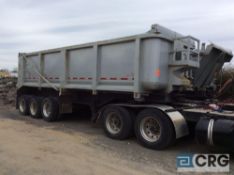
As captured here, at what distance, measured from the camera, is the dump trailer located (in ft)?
21.1

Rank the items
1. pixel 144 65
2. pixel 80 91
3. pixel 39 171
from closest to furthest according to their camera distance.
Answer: pixel 39 171
pixel 144 65
pixel 80 91

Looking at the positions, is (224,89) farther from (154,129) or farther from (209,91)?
(154,129)

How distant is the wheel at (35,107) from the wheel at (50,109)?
0.42 m

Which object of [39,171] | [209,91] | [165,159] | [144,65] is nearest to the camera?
[39,171]

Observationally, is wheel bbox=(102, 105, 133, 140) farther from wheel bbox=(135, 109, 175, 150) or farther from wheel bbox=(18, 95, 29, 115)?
wheel bbox=(18, 95, 29, 115)

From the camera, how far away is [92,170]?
5090 millimetres

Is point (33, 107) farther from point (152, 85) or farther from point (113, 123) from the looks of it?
point (152, 85)

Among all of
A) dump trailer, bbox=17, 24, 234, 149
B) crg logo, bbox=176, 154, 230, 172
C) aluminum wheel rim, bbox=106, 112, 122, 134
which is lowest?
crg logo, bbox=176, 154, 230, 172

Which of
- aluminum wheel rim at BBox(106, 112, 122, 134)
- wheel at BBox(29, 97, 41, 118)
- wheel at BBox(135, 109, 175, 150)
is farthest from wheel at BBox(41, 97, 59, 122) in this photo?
wheel at BBox(135, 109, 175, 150)

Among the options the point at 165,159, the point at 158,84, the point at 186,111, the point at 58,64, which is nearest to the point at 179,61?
the point at 158,84

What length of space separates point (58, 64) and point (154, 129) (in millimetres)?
4835

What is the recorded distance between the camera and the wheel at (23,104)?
1216 centimetres

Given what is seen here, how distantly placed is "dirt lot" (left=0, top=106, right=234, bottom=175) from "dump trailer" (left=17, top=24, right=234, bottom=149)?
48cm

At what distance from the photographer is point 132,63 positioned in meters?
7.37
